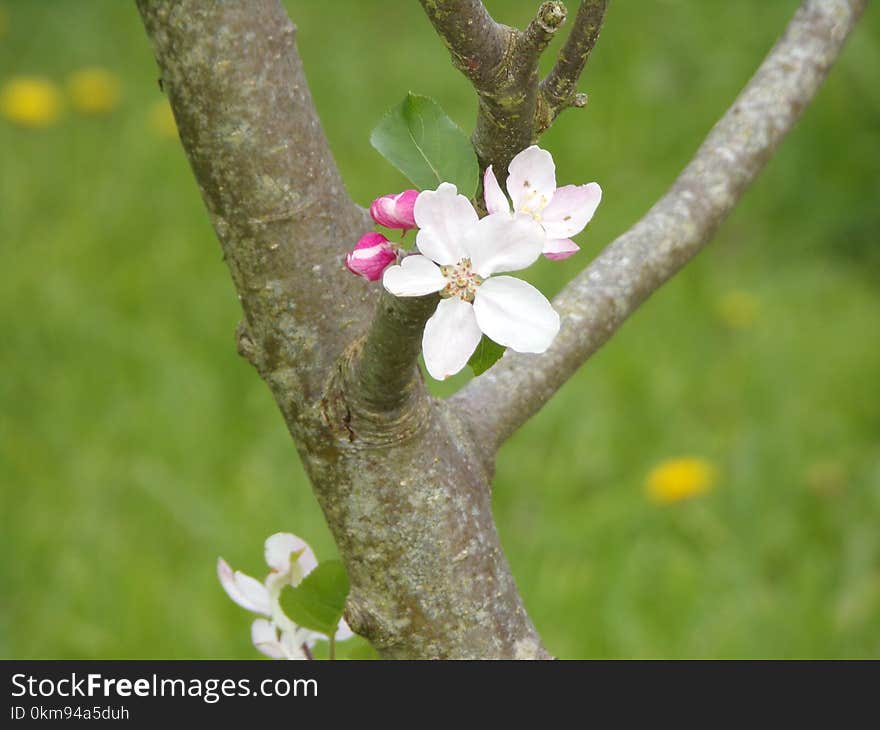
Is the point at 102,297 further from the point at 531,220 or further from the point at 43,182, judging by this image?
the point at 531,220

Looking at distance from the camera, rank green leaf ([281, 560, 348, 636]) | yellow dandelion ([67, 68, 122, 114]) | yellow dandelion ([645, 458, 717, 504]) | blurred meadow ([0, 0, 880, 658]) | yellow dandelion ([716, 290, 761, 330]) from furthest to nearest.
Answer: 1. yellow dandelion ([67, 68, 122, 114])
2. yellow dandelion ([716, 290, 761, 330])
3. yellow dandelion ([645, 458, 717, 504])
4. blurred meadow ([0, 0, 880, 658])
5. green leaf ([281, 560, 348, 636])

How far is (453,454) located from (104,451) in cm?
156

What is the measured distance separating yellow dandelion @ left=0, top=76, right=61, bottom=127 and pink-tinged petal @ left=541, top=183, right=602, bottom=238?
9.00 feet

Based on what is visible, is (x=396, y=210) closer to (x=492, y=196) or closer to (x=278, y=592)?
A: (x=492, y=196)

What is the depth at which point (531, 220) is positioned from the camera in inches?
19.8

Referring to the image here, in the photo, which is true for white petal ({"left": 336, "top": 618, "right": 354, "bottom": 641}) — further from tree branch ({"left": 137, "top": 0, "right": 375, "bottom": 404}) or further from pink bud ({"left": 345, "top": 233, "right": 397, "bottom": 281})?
pink bud ({"left": 345, "top": 233, "right": 397, "bottom": 281})

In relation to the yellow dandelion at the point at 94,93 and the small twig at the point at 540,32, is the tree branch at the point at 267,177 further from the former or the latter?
the yellow dandelion at the point at 94,93

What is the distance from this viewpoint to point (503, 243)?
1.66 ft

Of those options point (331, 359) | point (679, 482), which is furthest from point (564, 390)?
point (331, 359)

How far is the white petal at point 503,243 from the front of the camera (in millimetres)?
499

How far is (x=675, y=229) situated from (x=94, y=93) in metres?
2.57

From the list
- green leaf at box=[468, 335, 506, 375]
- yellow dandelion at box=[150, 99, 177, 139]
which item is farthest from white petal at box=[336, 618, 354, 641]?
yellow dandelion at box=[150, 99, 177, 139]

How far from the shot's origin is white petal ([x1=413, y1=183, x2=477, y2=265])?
49 cm

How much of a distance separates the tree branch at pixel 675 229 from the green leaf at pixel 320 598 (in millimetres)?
146
